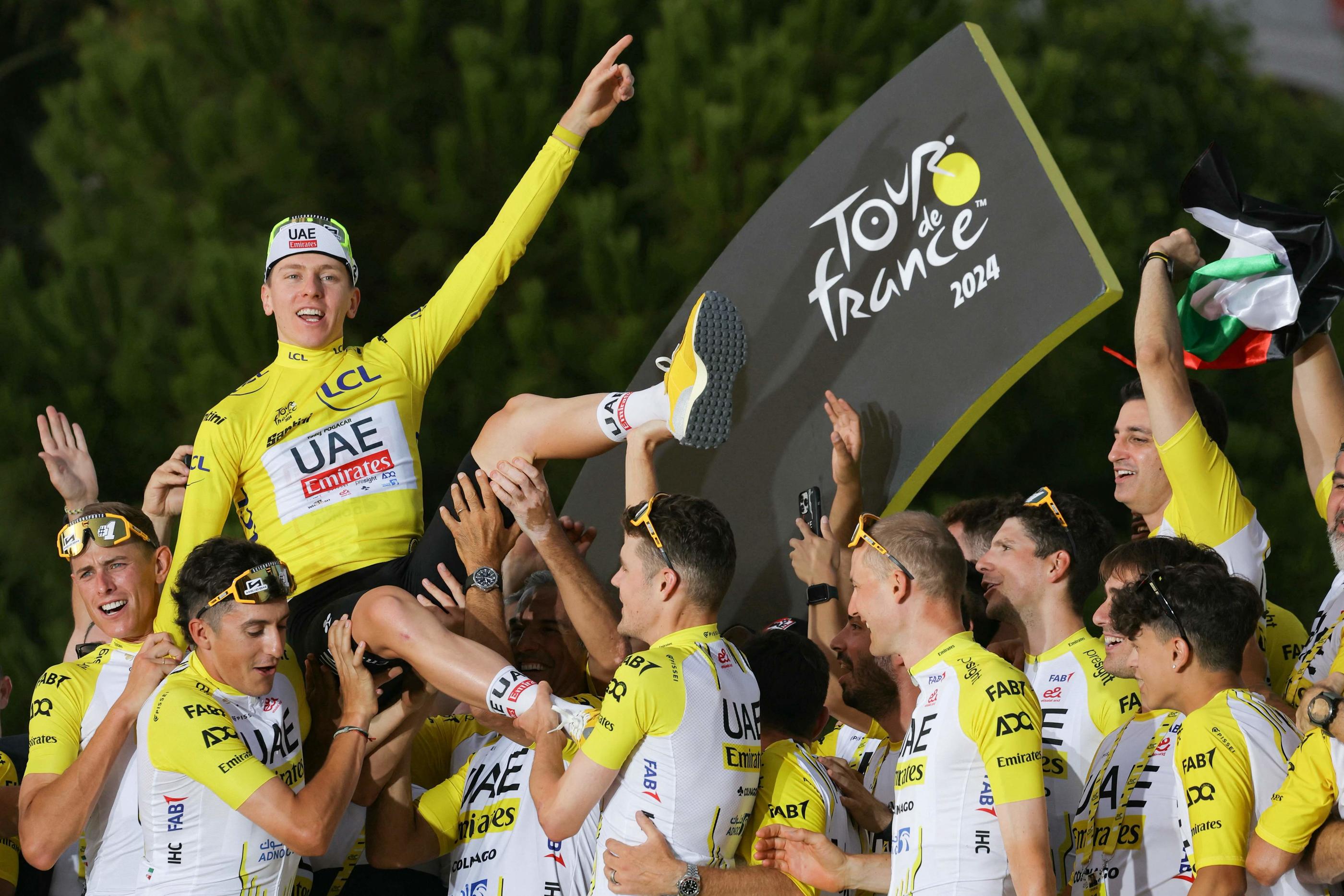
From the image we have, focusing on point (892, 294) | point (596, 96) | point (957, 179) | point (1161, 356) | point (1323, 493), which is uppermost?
point (596, 96)

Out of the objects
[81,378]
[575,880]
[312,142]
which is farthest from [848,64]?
[575,880]

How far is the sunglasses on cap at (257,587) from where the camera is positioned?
180 inches

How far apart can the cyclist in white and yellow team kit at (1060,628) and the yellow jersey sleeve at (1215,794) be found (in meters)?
0.67

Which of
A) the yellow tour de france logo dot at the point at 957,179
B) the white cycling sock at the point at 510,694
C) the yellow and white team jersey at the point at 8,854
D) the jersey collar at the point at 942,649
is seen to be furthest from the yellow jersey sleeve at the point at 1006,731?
the yellow and white team jersey at the point at 8,854

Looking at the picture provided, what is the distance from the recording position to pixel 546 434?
18.3 ft

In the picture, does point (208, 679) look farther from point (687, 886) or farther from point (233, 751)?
point (687, 886)

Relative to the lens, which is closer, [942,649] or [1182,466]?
[942,649]

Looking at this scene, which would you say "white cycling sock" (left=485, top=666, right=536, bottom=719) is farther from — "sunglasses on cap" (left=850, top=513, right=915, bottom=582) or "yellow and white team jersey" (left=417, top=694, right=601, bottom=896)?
"sunglasses on cap" (left=850, top=513, right=915, bottom=582)

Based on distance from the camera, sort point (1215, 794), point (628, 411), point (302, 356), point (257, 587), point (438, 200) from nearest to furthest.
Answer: point (1215, 794), point (257, 587), point (628, 411), point (302, 356), point (438, 200)

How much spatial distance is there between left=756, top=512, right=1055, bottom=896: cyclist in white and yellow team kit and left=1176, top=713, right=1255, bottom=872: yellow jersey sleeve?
38 cm

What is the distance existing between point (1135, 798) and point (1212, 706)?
440 mm

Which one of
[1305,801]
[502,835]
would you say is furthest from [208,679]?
[1305,801]

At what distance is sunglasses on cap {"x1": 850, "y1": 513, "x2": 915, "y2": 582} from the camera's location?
4.14 metres

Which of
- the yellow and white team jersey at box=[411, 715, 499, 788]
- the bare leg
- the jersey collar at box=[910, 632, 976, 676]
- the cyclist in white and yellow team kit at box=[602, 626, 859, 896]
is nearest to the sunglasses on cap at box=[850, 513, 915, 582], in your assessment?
the jersey collar at box=[910, 632, 976, 676]
